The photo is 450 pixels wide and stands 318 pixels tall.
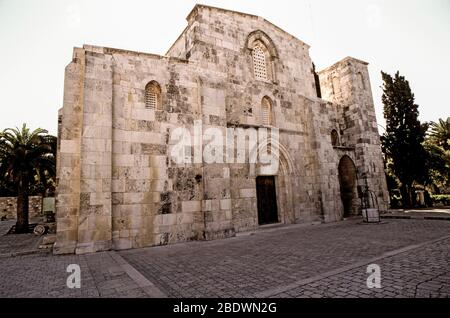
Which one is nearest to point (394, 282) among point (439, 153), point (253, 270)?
point (253, 270)

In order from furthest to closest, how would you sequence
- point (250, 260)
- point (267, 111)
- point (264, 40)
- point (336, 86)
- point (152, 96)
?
point (336, 86) → point (264, 40) → point (267, 111) → point (152, 96) → point (250, 260)

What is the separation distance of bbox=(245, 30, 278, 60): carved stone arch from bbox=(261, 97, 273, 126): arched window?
8.78 feet

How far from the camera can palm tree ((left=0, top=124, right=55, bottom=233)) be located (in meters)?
16.2

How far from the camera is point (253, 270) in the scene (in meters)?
5.02

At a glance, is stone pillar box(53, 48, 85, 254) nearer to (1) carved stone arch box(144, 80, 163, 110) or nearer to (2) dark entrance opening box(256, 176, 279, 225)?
(1) carved stone arch box(144, 80, 163, 110)

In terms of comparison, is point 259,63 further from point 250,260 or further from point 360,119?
point 250,260

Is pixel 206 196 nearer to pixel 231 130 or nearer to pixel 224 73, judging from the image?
pixel 231 130

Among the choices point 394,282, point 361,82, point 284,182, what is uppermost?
point 361,82

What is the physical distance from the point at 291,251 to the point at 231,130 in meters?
5.83

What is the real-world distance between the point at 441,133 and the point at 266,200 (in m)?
21.1

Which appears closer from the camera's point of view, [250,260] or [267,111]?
[250,260]

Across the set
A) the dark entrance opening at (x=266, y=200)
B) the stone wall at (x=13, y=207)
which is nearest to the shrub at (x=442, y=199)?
the dark entrance opening at (x=266, y=200)

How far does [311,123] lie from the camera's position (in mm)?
13344

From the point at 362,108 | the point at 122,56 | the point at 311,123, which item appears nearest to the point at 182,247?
the point at 122,56
